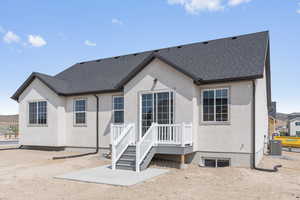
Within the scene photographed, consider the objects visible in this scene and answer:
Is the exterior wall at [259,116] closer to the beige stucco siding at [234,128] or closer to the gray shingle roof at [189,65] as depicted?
the beige stucco siding at [234,128]

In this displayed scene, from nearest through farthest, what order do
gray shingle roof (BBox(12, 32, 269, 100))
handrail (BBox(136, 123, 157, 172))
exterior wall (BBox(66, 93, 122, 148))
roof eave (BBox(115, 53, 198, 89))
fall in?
handrail (BBox(136, 123, 157, 172)) → roof eave (BBox(115, 53, 198, 89)) → gray shingle roof (BBox(12, 32, 269, 100)) → exterior wall (BBox(66, 93, 122, 148))

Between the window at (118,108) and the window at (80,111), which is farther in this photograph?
the window at (80,111)

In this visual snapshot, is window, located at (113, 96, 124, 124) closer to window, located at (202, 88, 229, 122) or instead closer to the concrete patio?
the concrete patio

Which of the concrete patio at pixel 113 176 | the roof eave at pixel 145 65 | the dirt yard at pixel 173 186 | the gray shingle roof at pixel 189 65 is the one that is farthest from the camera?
the gray shingle roof at pixel 189 65

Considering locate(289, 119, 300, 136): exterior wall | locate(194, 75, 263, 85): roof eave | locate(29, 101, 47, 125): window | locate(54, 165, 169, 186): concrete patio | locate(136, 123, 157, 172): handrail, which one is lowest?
locate(289, 119, 300, 136): exterior wall

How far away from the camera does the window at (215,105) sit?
11.3 metres

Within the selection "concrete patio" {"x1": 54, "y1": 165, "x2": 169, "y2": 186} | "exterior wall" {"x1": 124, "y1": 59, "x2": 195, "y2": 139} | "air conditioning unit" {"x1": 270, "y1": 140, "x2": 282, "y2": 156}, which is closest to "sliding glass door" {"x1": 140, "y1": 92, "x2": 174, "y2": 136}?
"exterior wall" {"x1": 124, "y1": 59, "x2": 195, "y2": 139}

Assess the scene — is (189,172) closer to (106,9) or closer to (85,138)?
(85,138)

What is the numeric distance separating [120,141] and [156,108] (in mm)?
2532

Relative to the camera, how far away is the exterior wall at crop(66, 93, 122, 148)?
50.2 feet

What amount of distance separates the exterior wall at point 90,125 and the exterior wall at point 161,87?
251 cm

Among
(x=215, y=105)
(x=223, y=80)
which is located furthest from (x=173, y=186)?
(x=223, y=80)

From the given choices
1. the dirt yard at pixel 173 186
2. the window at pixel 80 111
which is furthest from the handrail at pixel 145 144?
the window at pixel 80 111

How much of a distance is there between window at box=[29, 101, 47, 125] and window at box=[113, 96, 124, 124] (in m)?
5.42
